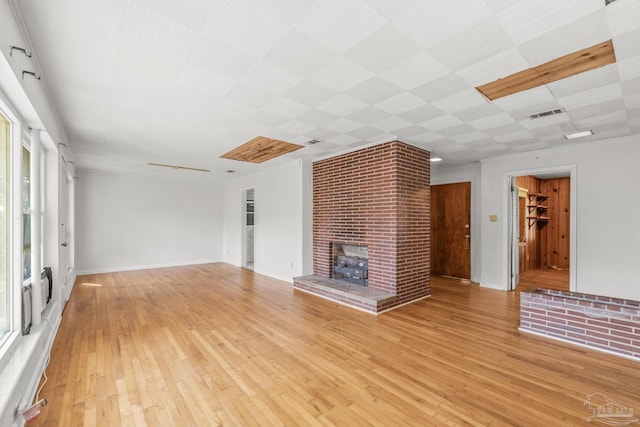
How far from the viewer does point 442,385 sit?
2191 millimetres

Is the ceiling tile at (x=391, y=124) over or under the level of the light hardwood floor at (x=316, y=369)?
over

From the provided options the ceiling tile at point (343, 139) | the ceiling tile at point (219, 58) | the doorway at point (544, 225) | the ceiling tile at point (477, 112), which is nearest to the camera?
the ceiling tile at point (219, 58)

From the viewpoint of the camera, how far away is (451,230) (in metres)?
6.36

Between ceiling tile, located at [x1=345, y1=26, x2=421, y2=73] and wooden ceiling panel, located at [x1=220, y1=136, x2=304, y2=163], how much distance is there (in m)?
2.31

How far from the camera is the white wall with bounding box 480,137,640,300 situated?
3.94m

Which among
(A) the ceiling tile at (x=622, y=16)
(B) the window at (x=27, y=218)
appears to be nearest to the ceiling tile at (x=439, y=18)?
(A) the ceiling tile at (x=622, y=16)

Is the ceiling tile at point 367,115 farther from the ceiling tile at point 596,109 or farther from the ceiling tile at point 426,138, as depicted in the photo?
the ceiling tile at point 596,109

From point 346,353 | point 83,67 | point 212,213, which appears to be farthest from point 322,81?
point 212,213

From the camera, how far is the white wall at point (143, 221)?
22.8ft

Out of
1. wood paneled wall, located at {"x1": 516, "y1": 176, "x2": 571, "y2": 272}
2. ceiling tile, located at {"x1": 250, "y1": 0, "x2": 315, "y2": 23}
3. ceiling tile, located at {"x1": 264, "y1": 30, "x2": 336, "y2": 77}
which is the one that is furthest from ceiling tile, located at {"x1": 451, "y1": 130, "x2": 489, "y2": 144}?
wood paneled wall, located at {"x1": 516, "y1": 176, "x2": 571, "y2": 272}

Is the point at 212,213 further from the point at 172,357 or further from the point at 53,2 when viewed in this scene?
the point at 53,2

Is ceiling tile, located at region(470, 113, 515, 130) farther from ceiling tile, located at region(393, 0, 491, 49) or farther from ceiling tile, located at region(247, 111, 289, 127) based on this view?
ceiling tile, located at region(247, 111, 289, 127)

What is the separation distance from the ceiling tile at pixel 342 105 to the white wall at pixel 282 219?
251 centimetres

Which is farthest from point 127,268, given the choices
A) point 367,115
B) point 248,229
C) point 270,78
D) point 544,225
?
point 544,225
